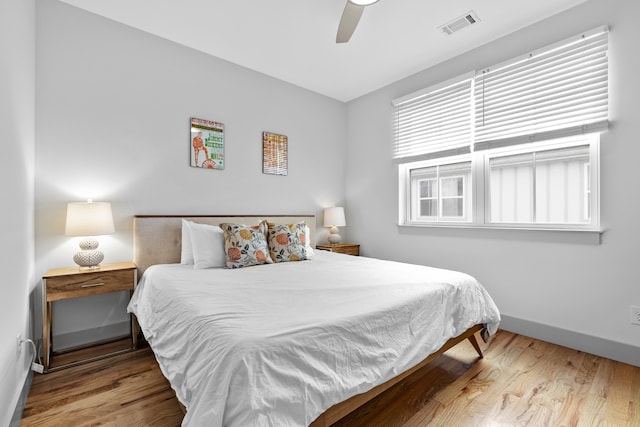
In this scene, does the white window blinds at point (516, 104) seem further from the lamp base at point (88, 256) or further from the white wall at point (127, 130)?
the lamp base at point (88, 256)

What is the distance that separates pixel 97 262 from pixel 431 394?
2531 mm

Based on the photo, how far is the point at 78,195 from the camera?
2.43 metres

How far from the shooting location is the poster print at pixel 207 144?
2992 millimetres

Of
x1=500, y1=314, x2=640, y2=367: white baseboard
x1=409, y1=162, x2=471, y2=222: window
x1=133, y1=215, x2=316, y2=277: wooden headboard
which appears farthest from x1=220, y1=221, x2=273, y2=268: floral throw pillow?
x1=500, y1=314, x2=640, y2=367: white baseboard

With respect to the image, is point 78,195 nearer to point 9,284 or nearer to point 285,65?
point 9,284

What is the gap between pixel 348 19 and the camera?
2098 millimetres

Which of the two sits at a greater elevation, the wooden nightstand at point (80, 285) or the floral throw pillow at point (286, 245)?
the floral throw pillow at point (286, 245)

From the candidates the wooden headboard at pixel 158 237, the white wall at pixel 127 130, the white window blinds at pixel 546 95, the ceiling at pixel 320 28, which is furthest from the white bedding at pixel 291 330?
the ceiling at pixel 320 28

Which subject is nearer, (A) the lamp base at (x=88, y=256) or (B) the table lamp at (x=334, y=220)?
(A) the lamp base at (x=88, y=256)

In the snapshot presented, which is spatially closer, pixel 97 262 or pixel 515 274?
pixel 97 262

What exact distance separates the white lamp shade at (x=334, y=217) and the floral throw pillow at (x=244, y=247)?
138 cm

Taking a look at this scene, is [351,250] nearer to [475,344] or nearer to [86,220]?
[475,344]

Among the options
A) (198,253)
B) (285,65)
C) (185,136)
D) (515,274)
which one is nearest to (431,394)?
(515,274)

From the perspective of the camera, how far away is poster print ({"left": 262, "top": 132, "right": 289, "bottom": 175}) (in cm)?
351
